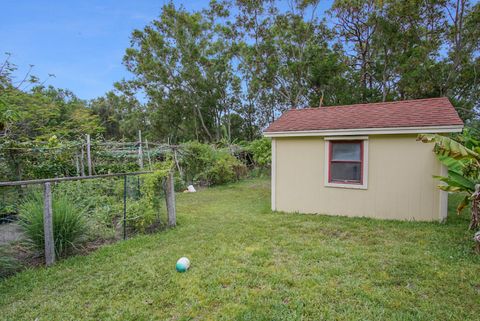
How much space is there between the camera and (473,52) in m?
15.1

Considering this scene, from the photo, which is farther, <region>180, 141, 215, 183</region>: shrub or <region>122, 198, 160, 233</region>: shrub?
<region>180, 141, 215, 183</region>: shrub

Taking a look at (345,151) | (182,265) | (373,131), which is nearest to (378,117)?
(373,131)

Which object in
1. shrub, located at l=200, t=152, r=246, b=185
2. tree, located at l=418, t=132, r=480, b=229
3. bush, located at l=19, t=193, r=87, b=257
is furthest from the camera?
shrub, located at l=200, t=152, r=246, b=185

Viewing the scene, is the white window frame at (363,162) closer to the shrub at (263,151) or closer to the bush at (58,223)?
the bush at (58,223)

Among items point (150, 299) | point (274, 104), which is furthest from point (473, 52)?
point (150, 299)

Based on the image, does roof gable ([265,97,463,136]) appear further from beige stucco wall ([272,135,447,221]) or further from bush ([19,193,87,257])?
bush ([19,193,87,257])

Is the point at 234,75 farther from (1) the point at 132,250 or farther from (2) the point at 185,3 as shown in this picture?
(1) the point at 132,250

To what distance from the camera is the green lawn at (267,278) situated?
2668 mm

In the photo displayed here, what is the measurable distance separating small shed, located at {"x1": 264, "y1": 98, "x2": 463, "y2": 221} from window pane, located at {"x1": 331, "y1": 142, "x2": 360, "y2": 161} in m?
0.02

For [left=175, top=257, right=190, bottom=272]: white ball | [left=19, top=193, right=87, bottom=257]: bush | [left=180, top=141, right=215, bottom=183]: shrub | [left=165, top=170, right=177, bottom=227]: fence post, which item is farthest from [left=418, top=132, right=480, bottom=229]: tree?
[left=180, top=141, right=215, bottom=183]: shrub

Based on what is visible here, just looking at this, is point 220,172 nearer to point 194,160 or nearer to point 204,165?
point 204,165

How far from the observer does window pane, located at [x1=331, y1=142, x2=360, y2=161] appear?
6191 millimetres

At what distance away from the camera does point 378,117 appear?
20.1ft

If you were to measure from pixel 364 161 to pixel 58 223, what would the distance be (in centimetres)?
603
